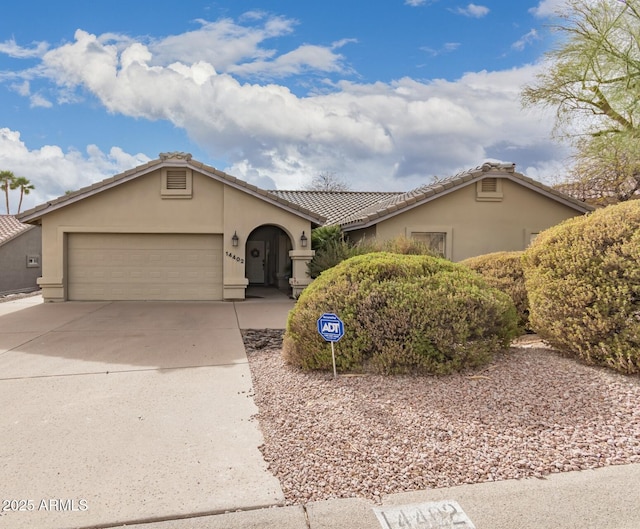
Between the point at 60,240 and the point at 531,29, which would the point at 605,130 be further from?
the point at 60,240

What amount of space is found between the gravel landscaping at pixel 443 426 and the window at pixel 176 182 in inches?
388

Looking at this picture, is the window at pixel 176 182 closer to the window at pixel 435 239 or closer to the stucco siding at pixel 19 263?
the window at pixel 435 239

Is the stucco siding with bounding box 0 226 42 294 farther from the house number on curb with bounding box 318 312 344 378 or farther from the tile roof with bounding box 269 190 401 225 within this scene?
the house number on curb with bounding box 318 312 344 378

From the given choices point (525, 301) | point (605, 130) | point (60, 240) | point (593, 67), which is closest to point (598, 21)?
point (593, 67)

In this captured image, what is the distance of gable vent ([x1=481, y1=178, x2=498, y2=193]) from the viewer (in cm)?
1468

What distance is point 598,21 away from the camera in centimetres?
1484

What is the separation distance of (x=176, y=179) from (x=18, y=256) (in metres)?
19.4

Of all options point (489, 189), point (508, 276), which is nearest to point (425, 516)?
point (508, 276)

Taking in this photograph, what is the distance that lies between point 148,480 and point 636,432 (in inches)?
167

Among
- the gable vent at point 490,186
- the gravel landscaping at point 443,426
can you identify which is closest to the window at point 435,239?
the gable vent at point 490,186

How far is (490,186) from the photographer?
1471 centimetres

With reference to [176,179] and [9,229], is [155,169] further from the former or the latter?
[9,229]

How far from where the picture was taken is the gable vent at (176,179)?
547 inches

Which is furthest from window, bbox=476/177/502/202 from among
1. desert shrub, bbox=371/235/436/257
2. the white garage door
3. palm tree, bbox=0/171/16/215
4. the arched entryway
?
palm tree, bbox=0/171/16/215
